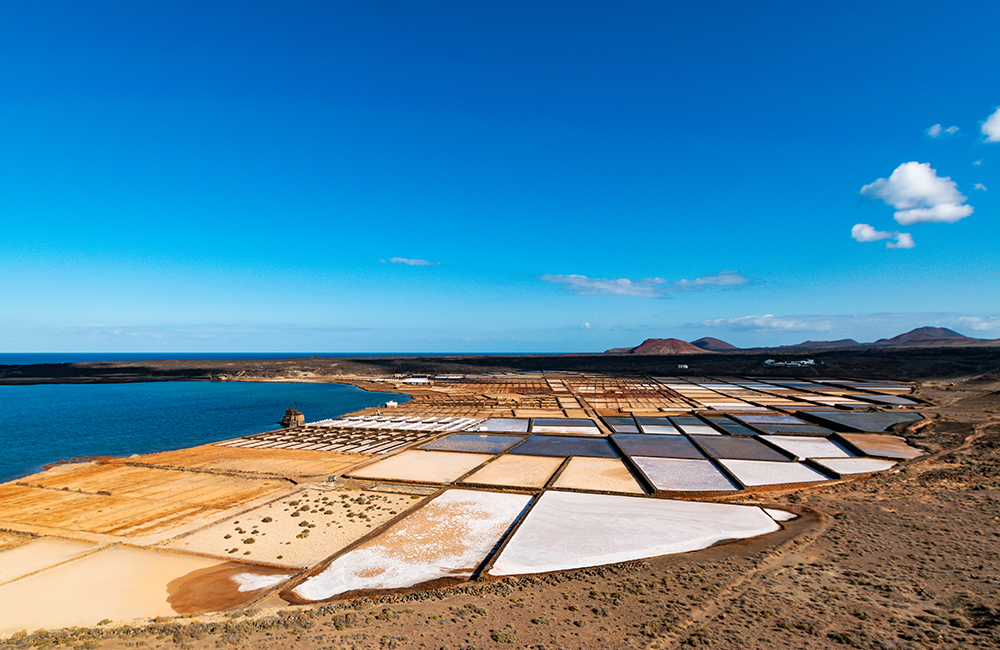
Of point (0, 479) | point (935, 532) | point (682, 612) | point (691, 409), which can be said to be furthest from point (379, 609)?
point (691, 409)

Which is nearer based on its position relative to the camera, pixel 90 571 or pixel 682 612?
pixel 682 612

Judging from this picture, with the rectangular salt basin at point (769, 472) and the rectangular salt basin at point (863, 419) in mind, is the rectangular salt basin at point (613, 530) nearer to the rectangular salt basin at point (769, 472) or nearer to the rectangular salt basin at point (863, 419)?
the rectangular salt basin at point (769, 472)

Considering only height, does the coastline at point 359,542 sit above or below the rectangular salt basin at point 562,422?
above

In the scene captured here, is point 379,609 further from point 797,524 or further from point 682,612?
point 797,524

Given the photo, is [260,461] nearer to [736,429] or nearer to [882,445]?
[736,429]

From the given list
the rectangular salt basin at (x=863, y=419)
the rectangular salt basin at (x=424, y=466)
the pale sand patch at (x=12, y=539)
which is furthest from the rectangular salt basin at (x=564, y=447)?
the pale sand patch at (x=12, y=539)

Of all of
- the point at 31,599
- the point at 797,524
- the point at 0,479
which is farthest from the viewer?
the point at 0,479

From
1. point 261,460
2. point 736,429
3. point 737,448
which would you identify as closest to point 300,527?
point 261,460

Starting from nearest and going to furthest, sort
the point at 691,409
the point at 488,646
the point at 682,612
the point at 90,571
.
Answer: the point at 488,646, the point at 682,612, the point at 90,571, the point at 691,409
